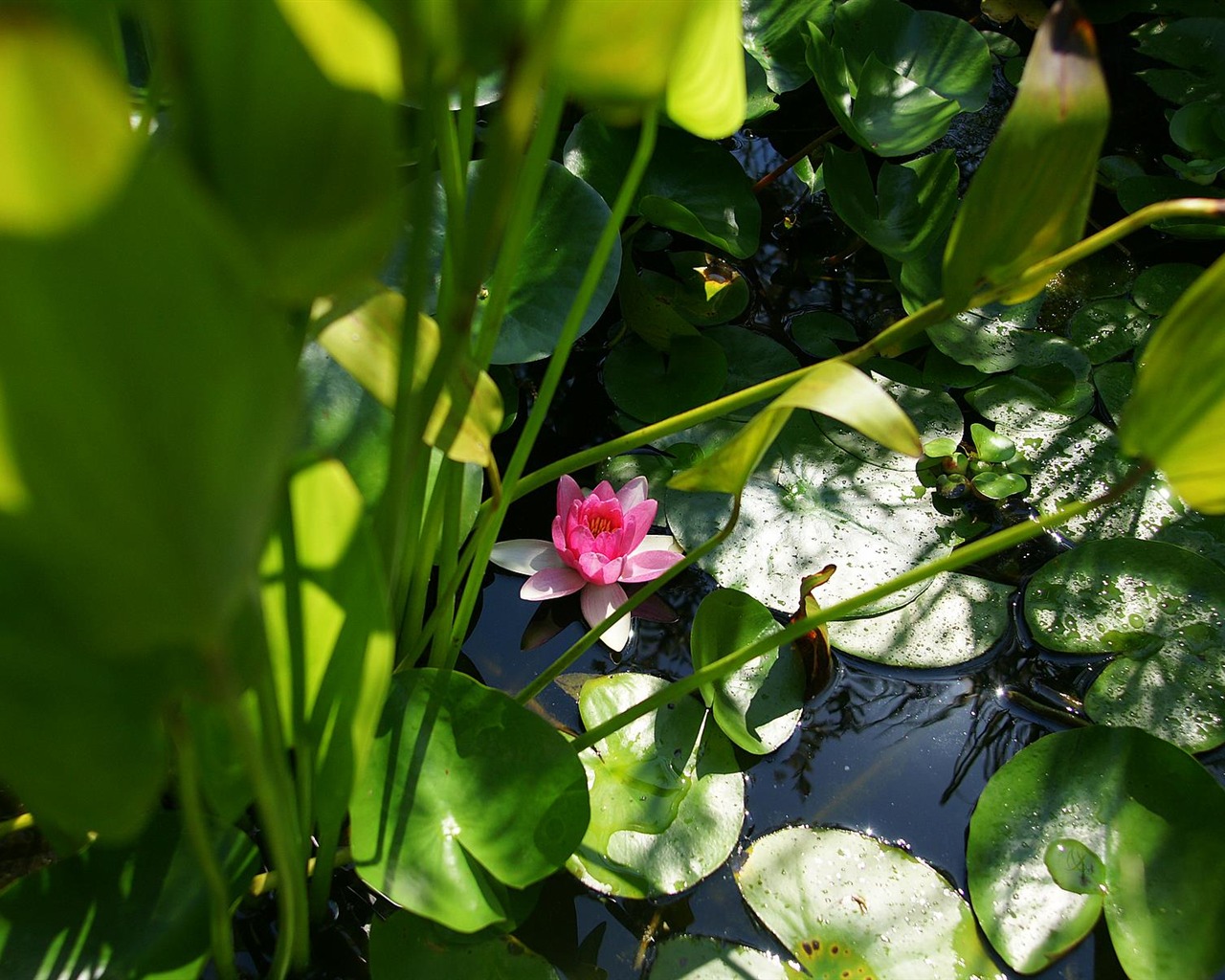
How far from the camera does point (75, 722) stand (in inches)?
13.6

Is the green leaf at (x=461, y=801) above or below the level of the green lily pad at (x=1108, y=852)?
above

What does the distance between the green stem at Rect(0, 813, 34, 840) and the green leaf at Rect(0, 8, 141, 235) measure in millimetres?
572

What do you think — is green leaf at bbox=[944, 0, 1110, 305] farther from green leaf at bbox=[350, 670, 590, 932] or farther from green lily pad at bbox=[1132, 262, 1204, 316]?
green lily pad at bbox=[1132, 262, 1204, 316]

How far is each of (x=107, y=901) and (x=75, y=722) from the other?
299 mm

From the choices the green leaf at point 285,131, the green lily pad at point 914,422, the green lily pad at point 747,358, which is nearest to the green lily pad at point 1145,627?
the green lily pad at point 914,422

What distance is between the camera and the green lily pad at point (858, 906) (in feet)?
2.45

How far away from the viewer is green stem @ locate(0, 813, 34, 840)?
0.65 m

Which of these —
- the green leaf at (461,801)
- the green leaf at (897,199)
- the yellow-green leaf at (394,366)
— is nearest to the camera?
the yellow-green leaf at (394,366)

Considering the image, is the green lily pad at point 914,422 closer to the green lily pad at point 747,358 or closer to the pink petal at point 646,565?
the green lily pad at point 747,358

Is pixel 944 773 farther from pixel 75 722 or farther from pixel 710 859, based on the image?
pixel 75 722

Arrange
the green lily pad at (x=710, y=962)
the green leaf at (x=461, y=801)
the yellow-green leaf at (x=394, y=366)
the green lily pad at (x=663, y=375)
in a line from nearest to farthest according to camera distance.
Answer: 1. the yellow-green leaf at (x=394, y=366)
2. the green leaf at (x=461, y=801)
3. the green lily pad at (x=710, y=962)
4. the green lily pad at (x=663, y=375)

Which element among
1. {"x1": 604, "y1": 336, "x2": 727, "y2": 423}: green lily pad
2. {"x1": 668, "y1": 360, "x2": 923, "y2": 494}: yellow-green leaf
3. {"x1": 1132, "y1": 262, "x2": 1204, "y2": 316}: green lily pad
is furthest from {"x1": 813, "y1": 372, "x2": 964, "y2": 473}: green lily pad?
{"x1": 668, "y1": 360, "x2": 923, "y2": 494}: yellow-green leaf

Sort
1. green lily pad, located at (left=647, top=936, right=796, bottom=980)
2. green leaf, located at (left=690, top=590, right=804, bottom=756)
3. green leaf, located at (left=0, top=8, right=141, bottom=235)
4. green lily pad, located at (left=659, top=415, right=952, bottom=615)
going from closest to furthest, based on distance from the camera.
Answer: green leaf, located at (left=0, top=8, right=141, bottom=235)
green lily pad, located at (left=647, top=936, right=796, bottom=980)
green leaf, located at (left=690, top=590, right=804, bottom=756)
green lily pad, located at (left=659, top=415, right=952, bottom=615)

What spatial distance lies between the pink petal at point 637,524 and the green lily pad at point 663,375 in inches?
6.6
